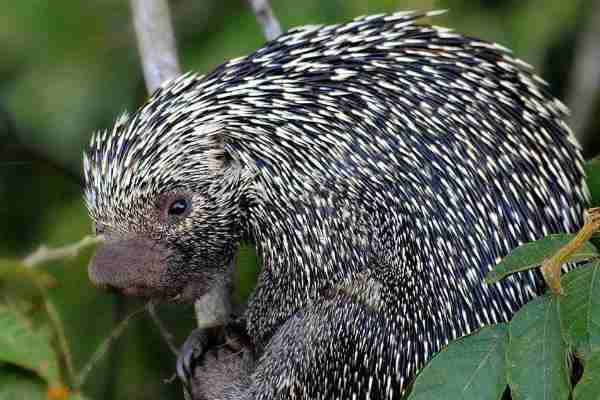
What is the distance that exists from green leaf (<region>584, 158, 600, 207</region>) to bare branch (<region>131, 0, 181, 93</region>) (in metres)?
1.13

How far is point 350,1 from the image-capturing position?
2404 mm

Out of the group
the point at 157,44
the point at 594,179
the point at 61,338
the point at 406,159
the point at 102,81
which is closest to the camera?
the point at 406,159

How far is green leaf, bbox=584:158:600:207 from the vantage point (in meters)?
1.80

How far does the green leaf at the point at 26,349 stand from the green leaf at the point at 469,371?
2.53 ft

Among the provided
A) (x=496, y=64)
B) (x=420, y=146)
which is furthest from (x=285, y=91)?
(x=496, y=64)

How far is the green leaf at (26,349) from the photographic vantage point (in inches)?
61.2

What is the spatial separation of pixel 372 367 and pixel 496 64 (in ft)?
2.52

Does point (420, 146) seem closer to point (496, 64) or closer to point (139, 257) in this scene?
point (496, 64)

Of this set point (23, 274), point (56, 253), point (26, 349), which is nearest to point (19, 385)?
point (26, 349)

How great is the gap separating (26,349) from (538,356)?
3.34 feet

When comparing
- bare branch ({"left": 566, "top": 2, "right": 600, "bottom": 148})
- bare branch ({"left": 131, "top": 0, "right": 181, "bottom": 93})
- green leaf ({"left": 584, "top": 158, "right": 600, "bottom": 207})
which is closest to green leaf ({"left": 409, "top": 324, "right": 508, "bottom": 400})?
green leaf ({"left": 584, "top": 158, "right": 600, "bottom": 207})

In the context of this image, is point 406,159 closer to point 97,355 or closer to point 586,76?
point 97,355

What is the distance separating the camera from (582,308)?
50.9 inches

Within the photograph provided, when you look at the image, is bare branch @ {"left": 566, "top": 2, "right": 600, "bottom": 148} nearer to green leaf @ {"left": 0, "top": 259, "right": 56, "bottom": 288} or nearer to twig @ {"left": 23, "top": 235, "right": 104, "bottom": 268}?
twig @ {"left": 23, "top": 235, "right": 104, "bottom": 268}
